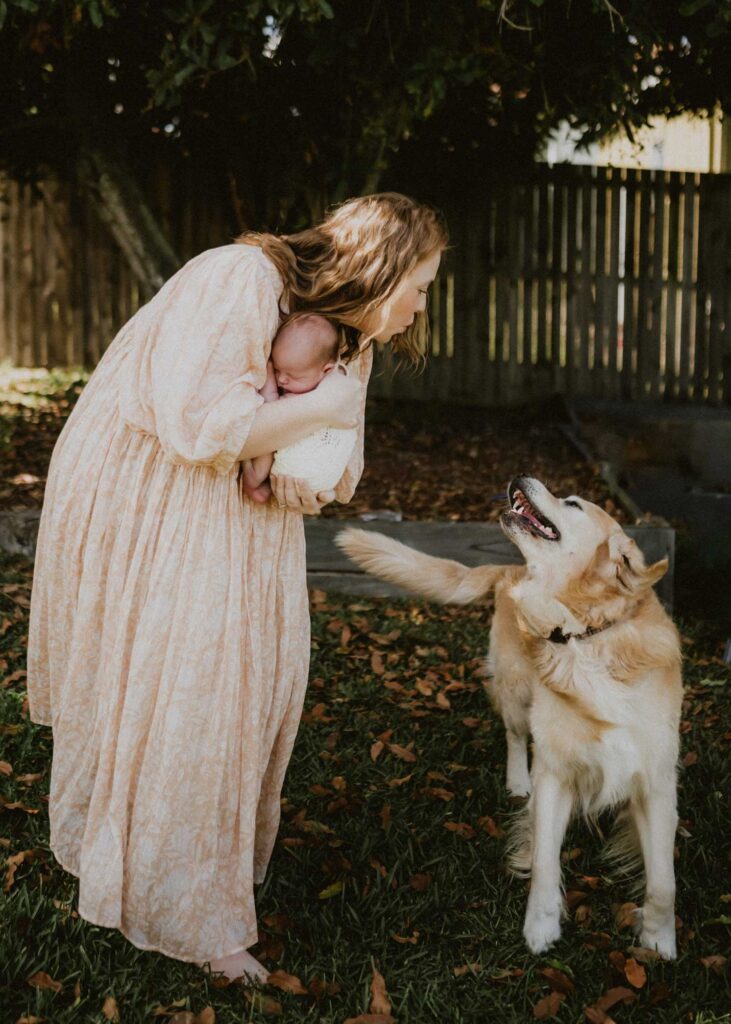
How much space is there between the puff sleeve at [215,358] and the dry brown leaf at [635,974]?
178 centimetres

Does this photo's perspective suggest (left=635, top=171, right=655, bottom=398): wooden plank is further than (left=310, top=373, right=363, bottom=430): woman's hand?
Yes

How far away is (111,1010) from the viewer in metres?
2.46

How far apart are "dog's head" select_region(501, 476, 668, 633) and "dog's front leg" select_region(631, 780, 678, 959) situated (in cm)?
55

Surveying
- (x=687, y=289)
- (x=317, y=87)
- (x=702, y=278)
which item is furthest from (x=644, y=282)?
(x=317, y=87)

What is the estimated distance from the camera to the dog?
2.95 m

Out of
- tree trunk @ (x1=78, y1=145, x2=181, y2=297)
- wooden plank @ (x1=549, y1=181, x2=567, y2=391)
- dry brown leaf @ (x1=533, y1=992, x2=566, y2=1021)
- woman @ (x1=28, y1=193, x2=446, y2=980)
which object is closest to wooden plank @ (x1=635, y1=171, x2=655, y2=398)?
wooden plank @ (x1=549, y1=181, x2=567, y2=391)

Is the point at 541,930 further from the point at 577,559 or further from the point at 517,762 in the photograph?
the point at 577,559

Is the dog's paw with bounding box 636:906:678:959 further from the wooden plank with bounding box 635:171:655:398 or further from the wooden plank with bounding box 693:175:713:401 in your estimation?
the wooden plank with bounding box 693:175:713:401

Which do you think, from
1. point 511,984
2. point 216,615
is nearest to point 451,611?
point 511,984

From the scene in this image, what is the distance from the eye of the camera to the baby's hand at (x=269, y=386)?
90.2 inches

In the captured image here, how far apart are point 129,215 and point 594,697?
5633 mm

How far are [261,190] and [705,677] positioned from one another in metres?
5.68

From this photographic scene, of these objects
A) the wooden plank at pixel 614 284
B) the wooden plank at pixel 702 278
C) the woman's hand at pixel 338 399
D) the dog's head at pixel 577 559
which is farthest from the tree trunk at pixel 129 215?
the woman's hand at pixel 338 399

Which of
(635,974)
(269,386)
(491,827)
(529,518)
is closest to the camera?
(269,386)
